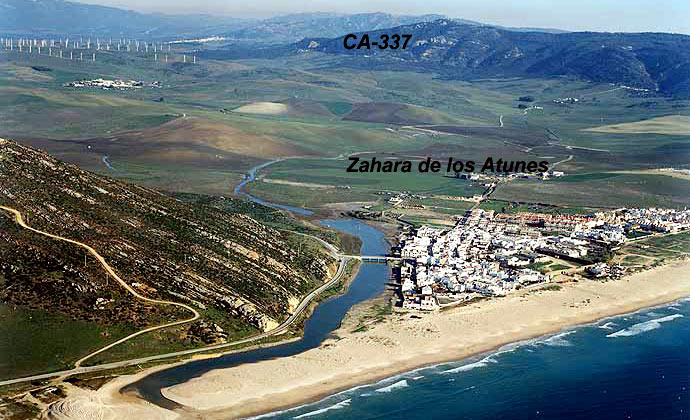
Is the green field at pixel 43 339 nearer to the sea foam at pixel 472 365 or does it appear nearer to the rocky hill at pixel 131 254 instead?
the rocky hill at pixel 131 254

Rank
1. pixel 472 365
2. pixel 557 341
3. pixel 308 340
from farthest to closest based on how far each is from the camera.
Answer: pixel 557 341 → pixel 308 340 → pixel 472 365

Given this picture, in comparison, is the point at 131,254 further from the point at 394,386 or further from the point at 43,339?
the point at 394,386

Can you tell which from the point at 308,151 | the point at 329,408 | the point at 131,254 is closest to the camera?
the point at 329,408

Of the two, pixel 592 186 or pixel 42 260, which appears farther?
pixel 592 186

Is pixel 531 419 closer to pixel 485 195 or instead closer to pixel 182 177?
pixel 485 195

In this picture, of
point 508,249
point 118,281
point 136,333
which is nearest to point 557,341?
point 508,249

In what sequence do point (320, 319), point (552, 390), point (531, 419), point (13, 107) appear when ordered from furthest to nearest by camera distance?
point (13, 107) < point (320, 319) < point (552, 390) < point (531, 419)

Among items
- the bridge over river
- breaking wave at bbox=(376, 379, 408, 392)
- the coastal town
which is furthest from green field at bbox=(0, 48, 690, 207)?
breaking wave at bbox=(376, 379, 408, 392)

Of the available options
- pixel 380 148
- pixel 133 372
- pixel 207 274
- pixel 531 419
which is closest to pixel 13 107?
pixel 380 148
